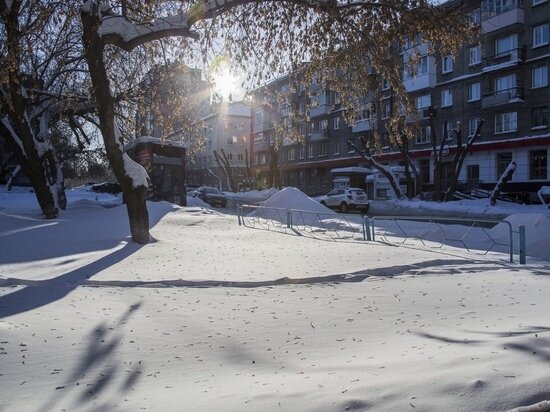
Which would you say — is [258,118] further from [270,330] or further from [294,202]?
[270,330]

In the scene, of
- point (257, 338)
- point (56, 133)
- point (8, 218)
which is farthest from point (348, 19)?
point (56, 133)

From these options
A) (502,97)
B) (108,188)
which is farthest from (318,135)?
(108,188)

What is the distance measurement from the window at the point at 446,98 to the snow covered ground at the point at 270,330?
1247 inches

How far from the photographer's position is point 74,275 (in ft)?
Answer: 27.5

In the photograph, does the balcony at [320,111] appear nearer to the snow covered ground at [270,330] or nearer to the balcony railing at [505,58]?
the balcony railing at [505,58]

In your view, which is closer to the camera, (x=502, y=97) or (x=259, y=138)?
(x=502, y=97)

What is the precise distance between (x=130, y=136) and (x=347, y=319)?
16861mm

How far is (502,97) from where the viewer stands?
114 feet

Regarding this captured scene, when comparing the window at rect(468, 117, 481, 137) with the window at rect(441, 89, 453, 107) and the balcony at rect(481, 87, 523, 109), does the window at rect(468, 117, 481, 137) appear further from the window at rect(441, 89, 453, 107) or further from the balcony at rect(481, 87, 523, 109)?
the window at rect(441, 89, 453, 107)

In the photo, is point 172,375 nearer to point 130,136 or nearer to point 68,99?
point 68,99

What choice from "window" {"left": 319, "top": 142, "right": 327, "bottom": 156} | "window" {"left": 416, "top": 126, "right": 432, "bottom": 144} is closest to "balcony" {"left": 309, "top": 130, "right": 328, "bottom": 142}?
"window" {"left": 319, "top": 142, "right": 327, "bottom": 156}

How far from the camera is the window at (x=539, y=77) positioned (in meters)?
32.8

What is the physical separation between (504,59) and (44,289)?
35364mm

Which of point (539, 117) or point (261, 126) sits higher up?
point (261, 126)
